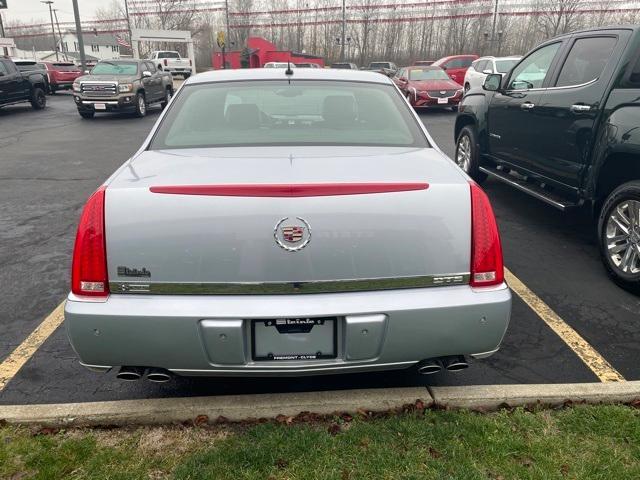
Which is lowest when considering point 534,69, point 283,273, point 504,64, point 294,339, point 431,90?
point 431,90

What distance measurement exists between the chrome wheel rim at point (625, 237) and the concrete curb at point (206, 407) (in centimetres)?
235

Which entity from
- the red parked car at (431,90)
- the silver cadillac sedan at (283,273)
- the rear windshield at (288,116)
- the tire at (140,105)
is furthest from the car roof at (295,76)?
the tire at (140,105)

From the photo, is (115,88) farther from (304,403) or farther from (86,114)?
(304,403)

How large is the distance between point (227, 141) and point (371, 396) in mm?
1599

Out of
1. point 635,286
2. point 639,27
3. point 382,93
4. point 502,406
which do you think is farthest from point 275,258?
point 639,27

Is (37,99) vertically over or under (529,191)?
under

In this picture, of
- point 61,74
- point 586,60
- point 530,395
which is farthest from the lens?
point 61,74

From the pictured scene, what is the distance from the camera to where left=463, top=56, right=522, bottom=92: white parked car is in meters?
17.8

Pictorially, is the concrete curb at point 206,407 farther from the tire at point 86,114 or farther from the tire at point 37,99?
the tire at point 37,99

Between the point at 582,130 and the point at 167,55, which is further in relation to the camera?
the point at 167,55

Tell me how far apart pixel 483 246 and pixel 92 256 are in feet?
5.56

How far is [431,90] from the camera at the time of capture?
1711cm

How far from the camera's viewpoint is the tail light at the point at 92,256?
2.24m

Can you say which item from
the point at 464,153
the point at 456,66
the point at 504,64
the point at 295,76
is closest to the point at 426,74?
the point at 504,64
